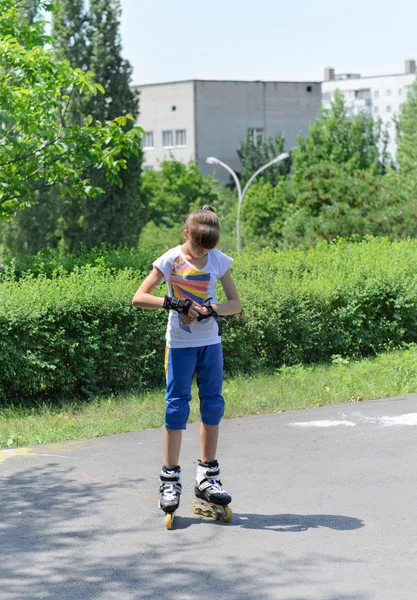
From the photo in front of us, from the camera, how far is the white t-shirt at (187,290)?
5.30m

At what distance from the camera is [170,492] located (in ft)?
17.3

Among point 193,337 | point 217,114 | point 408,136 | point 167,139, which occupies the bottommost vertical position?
point 193,337

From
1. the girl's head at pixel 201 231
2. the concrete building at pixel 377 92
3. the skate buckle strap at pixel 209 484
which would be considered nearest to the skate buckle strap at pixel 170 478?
the skate buckle strap at pixel 209 484

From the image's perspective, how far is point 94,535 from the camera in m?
5.05

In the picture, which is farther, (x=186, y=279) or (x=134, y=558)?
(x=186, y=279)

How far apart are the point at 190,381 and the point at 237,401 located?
3269 mm

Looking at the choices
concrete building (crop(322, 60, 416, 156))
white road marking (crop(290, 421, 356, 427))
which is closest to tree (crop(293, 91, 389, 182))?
white road marking (crop(290, 421, 356, 427))

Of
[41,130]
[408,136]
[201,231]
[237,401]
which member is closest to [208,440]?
Result: [201,231]

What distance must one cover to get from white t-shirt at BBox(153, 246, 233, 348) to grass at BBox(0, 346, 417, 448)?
8.04ft

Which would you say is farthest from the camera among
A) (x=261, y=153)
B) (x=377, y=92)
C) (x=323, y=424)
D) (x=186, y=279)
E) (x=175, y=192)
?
(x=377, y=92)

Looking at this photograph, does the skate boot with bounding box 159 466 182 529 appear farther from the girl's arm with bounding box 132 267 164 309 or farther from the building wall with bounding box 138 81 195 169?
the building wall with bounding box 138 81 195 169

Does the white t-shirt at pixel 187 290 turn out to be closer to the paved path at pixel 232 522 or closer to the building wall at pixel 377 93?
the paved path at pixel 232 522

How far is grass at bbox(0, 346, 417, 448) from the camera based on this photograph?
773cm

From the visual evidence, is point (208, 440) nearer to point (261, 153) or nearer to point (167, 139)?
point (261, 153)
